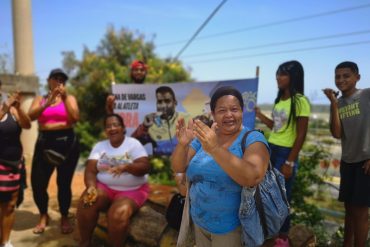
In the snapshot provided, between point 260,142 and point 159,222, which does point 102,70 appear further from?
point 260,142

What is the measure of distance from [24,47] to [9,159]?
722 cm

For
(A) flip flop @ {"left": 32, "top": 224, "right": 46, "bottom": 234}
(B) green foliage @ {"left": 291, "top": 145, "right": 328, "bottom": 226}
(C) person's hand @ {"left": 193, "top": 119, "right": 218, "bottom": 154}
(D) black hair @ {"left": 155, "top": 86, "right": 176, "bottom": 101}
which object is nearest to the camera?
(C) person's hand @ {"left": 193, "top": 119, "right": 218, "bottom": 154}

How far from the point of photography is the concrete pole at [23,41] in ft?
31.1

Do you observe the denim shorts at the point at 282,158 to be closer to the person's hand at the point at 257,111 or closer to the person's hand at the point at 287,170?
the person's hand at the point at 287,170

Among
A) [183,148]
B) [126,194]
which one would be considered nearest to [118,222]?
[126,194]

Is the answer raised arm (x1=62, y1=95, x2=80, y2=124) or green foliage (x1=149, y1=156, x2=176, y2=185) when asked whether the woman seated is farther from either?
green foliage (x1=149, y1=156, x2=176, y2=185)

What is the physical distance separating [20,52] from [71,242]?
760 cm

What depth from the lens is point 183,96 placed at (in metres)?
4.93

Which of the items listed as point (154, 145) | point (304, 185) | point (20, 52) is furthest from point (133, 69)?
point (20, 52)

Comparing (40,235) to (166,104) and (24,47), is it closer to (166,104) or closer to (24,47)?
(166,104)

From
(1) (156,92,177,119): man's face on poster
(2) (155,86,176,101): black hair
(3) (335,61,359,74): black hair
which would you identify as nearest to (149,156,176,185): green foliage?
(1) (156,92,177,119): man's face on poster

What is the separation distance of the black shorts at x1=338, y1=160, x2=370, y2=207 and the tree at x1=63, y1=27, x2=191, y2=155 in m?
7.41

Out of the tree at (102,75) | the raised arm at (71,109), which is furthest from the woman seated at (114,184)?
the tree at (102,75)

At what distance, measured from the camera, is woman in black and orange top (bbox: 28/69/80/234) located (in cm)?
403
